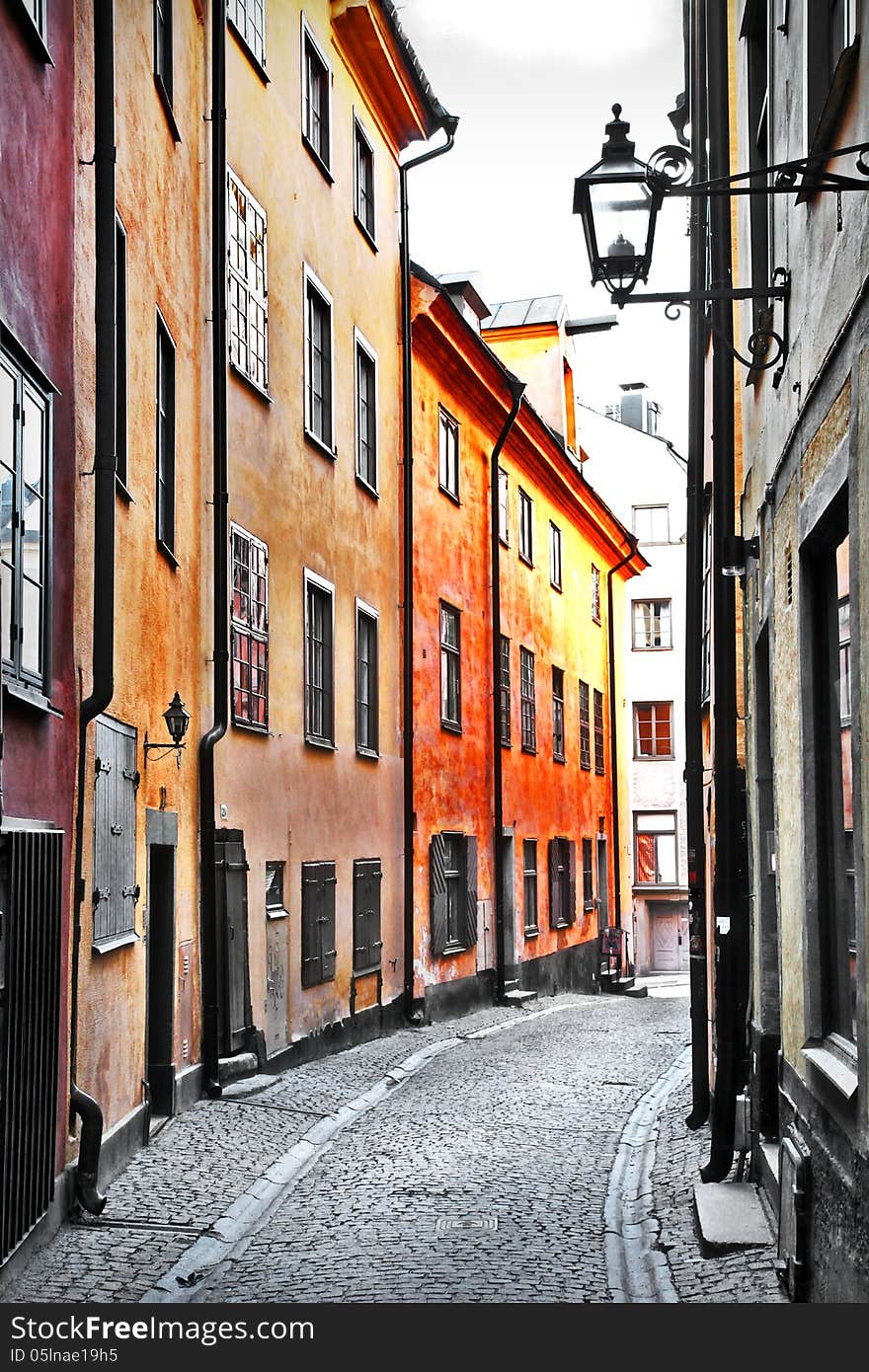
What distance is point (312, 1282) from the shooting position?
6.98 m

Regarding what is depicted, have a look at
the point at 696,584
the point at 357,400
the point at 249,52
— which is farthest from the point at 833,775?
the point at 357,400

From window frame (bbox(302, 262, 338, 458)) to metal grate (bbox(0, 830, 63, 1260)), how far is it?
8.86 m

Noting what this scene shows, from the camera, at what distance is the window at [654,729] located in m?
44.1

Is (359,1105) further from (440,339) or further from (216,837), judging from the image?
(440,339)

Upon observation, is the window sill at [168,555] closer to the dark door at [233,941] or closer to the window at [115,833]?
the window at [115,833]

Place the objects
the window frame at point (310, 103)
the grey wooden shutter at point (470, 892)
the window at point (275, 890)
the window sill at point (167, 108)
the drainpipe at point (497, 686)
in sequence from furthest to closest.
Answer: the drainpipe at point (497, 686) < the grey wooden shutter at point (470, 892) < the window frame at point (310, 103) < the window at point (275, 890) < the window sill at point (167, 108)

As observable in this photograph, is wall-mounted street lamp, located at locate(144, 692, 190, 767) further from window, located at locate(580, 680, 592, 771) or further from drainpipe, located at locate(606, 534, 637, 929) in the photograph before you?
drainpipe, located at locate(606, 534, 637, 929)

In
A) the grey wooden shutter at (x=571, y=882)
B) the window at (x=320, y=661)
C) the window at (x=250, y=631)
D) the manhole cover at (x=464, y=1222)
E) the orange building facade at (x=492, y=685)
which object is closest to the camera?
the manhole cover at (x=464, y=1222)

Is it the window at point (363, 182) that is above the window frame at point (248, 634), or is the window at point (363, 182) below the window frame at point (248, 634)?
above

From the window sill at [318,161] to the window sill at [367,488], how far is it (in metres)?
3.11

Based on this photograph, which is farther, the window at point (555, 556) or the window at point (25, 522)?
the window at point (555, 556)

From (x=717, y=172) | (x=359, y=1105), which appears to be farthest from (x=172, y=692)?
(x=717, y=172)

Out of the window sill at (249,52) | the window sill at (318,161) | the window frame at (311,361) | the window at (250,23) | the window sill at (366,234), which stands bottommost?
the window frame at (311,361)

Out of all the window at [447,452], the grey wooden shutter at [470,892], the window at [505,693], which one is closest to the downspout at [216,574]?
the window at [447,452]
